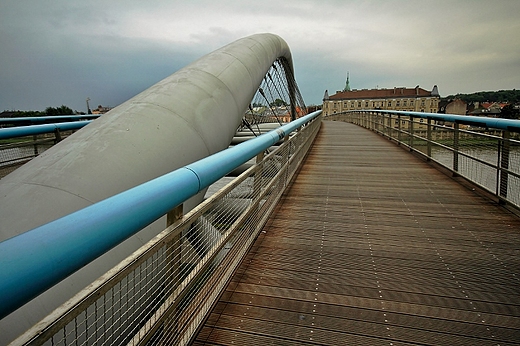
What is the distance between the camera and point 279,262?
289cm

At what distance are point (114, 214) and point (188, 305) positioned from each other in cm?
102

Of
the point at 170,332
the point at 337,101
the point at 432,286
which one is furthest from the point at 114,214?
the point at 337,101

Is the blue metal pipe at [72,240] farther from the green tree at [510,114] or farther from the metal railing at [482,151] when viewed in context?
the green tree at [510,114]

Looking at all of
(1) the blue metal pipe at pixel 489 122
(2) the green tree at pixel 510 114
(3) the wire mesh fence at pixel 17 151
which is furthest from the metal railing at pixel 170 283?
(2) the green tree at pixel 510 114

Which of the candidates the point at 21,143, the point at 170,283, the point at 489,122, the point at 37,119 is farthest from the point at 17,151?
the point at 489,122

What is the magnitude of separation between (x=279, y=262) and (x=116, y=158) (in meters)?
1.55

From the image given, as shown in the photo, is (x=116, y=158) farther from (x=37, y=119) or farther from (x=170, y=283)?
(x=37, y=119)

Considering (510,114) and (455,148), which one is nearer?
(455,148)

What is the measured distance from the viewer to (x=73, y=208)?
2406mm

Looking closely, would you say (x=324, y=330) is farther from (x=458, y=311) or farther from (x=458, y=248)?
(x=458, y=248)

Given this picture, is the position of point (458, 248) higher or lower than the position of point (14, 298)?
lower

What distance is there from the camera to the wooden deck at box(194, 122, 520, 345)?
203 centimetres

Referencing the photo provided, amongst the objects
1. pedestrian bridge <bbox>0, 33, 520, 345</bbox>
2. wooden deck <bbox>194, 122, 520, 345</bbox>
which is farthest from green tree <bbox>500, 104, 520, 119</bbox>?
wooden deck <bbox>194, 122, 520, 345</bbox>

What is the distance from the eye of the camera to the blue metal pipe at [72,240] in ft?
2.39
